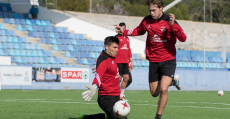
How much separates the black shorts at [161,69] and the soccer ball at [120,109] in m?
1.25

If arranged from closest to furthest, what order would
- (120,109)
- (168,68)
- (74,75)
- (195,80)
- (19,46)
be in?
(120,109), (168,68), (74,75), (195,80), (19,46)

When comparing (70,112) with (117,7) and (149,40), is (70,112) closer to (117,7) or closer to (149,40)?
(149,40)

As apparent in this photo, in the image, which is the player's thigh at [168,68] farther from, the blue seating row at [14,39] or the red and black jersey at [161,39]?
the blue seating row at [14,39]

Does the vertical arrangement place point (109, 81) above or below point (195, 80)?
above

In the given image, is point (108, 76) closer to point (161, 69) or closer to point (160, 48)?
point (161, 69)

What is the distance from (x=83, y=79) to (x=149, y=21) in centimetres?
1062

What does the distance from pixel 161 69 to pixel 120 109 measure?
1422 millimetres

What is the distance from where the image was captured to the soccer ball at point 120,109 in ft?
18.1

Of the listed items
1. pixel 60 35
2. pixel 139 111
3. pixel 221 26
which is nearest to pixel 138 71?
pixel 60 35

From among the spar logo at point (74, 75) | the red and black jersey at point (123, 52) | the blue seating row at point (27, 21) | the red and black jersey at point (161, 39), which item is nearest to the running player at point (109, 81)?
the red and black jersey at point (161, 39)

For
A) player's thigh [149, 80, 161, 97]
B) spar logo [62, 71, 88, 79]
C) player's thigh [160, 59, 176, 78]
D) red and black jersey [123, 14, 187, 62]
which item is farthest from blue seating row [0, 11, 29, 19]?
player's thigh [160, 59, 176, 78]

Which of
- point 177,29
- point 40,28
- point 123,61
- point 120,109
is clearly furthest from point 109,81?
point 40,28

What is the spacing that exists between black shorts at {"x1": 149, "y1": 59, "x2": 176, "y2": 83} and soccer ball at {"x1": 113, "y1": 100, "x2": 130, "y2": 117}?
49.3 inches

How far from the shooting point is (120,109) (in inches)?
217
